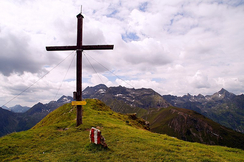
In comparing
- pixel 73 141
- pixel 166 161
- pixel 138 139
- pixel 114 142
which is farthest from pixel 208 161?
pixel 73 141

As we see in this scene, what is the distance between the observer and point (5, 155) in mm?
12234

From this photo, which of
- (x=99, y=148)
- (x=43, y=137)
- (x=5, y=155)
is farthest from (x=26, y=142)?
(x=99, y=148)

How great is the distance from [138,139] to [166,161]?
5.79 meters

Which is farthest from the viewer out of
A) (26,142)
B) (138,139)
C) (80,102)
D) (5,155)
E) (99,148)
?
(80,102)

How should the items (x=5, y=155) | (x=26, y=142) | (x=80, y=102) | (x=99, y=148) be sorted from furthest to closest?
(x=80, y=102), (x=26, y=142), (x=99, y=148), (x=5, y=155)

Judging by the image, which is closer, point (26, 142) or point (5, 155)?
point (5, 155)

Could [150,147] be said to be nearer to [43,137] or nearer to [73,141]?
[73,141]

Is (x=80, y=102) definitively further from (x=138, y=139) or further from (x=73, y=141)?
(x=138, y=139)

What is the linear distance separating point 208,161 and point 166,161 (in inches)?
142

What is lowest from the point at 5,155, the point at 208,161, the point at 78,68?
the point at 208,161

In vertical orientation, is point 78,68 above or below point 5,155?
above

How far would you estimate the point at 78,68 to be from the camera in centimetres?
2188

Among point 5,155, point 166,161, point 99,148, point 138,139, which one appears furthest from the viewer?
point 138,139

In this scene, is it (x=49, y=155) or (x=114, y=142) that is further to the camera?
(x=114, y=142)
